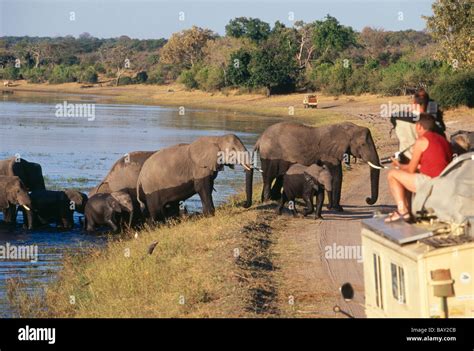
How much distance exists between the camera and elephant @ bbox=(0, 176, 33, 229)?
22109 mm

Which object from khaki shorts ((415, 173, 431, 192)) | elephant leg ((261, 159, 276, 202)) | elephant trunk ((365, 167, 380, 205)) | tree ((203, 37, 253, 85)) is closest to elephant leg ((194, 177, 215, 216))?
elephant leg ((261, 159, 276, 202))

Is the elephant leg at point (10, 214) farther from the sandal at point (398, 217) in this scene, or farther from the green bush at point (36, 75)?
the green bush at point (36, 75)

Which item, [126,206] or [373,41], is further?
[373,41]

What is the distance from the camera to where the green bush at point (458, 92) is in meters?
48.7

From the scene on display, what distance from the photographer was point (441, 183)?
787 cm

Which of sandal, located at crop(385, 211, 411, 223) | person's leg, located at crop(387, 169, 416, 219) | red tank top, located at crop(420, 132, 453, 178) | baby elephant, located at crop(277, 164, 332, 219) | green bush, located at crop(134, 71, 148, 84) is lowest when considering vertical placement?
baby elephant, located at crop(277, 164, 332, 219)

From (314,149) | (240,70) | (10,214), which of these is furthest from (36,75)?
(314,149)

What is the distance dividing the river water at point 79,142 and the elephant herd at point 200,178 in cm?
59

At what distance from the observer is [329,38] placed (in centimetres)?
8812

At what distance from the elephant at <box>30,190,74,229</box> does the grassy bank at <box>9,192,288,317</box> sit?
13.5 feet

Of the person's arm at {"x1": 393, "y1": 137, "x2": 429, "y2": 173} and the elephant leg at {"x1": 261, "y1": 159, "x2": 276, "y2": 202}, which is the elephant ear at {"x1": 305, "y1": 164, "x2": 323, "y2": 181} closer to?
the elephant leg at {"x1": 261, "y1": 159, "x2": 276, "y2": 202}

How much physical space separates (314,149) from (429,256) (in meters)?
13.5

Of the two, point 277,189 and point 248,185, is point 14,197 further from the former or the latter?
point 277,189

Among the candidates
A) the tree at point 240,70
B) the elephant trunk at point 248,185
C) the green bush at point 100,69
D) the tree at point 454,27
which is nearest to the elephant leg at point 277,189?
the elephant trunk at point 248,185
